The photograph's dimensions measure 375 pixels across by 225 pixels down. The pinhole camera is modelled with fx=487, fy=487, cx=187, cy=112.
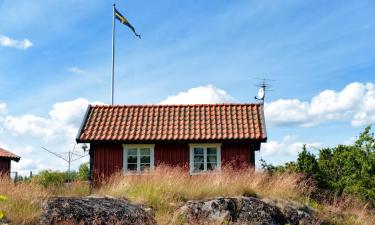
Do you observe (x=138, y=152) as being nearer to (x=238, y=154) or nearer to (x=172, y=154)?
(x=172, y=154)

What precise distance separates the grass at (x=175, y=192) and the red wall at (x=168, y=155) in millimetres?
2714

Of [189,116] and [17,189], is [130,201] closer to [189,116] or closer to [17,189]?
[17,189]

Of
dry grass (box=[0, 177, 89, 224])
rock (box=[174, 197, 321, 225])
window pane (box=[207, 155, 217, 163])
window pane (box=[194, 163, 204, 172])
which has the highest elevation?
window pane (box=[207, 155, 217, 163])

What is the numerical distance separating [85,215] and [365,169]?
1489 cm

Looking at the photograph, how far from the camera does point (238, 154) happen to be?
18.4m

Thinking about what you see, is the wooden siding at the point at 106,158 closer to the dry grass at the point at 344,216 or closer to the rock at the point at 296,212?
the rock at the point at 296,212

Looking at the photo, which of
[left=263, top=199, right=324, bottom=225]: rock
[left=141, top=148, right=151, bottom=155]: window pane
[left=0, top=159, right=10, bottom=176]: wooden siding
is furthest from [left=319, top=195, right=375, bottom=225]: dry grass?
[left=0, top=159, right=10, bottom=176]: wooden siding

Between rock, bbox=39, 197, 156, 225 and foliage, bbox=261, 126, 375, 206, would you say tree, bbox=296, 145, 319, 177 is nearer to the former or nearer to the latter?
foliage, bbox=261, 126, 375, 206

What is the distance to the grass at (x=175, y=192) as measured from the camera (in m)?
10.9

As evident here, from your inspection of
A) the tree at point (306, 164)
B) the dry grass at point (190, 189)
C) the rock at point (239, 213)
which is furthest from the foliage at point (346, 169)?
the rock at point (239, 213)

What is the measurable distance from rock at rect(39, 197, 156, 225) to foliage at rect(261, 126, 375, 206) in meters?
8.69

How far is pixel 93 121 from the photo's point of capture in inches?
782

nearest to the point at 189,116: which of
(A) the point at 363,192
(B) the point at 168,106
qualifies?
(B) the point at 168,106

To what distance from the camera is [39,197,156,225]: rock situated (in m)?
9.84
